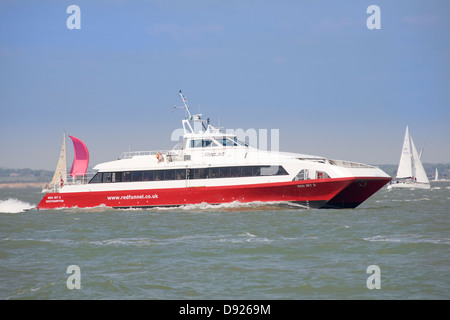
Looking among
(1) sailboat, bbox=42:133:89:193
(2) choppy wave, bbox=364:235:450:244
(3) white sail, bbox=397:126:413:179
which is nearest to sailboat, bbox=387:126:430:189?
(3) white sail, bbox=397:126:413:179

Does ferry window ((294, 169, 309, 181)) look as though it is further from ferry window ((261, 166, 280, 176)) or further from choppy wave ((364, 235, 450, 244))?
choppy wave ((364, 235, 450, 244))

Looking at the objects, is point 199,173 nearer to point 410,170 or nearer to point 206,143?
point 206,143

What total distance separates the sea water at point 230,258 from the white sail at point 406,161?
203 feet

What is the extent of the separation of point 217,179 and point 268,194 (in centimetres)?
333

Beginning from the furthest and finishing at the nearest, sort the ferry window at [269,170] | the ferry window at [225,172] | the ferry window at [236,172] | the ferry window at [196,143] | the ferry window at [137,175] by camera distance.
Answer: the ferry window at [196,143] < the ferry window at [137,175] < the ferry window at [225,172] < the ferry window at [236,172] < the ferry window at [269,170]

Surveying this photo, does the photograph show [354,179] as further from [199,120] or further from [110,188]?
[110,188]

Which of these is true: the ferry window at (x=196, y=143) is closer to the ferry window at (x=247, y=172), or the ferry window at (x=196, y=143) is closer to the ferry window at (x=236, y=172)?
the ferry window at (x=236, y=172)

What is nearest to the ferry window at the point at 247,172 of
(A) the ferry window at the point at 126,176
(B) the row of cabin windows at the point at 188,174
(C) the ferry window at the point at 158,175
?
(B) the row of cabin windows at the point at 188,174

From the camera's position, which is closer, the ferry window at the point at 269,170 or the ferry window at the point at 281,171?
the ferry window at the point at 281,171

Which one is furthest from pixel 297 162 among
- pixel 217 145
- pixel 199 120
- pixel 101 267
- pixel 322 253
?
pixel 101 267

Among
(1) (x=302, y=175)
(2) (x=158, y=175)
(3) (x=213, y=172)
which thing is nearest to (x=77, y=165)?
(2) (x=158, y=175)

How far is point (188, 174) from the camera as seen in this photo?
33.3 m

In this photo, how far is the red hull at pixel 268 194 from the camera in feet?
100
